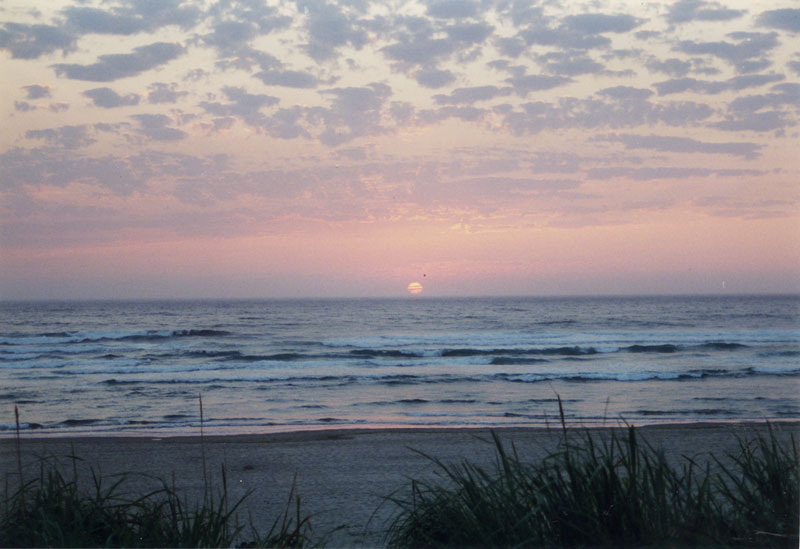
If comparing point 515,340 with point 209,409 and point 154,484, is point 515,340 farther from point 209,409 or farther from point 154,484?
point 154,484

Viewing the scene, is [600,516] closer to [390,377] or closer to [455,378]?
[455,378]

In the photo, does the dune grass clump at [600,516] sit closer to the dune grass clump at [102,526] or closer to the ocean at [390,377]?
the ocean at [390,377]

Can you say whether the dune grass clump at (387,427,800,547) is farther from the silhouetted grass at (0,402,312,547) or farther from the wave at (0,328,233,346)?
the wave at (0,328,233,346)

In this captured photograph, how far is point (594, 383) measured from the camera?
15.9m

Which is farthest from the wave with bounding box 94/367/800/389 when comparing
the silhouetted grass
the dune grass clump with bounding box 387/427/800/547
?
the dune grass clump with bounding box 387/427/800/547

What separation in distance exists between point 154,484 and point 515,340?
73.2 feet

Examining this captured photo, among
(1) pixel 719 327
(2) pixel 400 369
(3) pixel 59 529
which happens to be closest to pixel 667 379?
(2) pixel 400 369

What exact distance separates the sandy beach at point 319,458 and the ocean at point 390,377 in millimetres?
1138

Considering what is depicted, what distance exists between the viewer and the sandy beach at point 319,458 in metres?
5.50

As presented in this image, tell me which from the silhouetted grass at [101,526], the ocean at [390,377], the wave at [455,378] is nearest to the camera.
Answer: the silhouetted grass at [101,526]

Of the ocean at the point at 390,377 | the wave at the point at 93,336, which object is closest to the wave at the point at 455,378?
the ocean at the point at 390,377

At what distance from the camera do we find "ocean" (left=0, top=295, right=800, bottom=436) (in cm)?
1121

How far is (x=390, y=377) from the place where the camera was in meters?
16.8

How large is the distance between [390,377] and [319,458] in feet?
31.2
